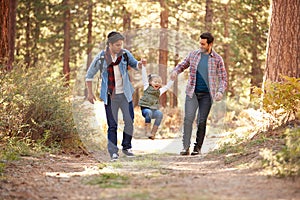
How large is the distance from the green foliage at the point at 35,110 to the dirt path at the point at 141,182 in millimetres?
1070

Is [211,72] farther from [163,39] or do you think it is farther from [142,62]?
[163,39]

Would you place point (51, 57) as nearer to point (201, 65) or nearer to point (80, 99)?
point (80, 99)

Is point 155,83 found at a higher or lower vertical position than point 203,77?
lower

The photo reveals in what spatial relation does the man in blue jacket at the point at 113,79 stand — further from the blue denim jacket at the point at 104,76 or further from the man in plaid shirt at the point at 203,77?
the man in plaid shirt at the point at 203,77

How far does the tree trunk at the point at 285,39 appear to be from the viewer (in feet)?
31.0

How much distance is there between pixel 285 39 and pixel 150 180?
4.97 metres

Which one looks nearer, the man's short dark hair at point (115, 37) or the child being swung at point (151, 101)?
the man's short dark hair at point (115, 37)

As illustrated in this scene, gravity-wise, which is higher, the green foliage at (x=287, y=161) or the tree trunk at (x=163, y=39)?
the tree trunk at (x=163, y=39)

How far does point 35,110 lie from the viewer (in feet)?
30.0

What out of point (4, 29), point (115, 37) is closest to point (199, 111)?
point (115, 37)

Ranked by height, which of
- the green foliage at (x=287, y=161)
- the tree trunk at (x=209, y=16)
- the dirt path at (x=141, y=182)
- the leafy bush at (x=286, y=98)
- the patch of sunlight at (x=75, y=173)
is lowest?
the patch of sunlight at (x=75, y=173)

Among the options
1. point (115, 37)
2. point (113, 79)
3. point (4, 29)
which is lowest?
point (113, 79)

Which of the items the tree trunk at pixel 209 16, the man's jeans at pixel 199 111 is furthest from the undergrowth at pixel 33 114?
the tree trunk at pixel 209 16

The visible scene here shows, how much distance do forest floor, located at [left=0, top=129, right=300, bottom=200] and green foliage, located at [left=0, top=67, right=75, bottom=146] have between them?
93 cm
